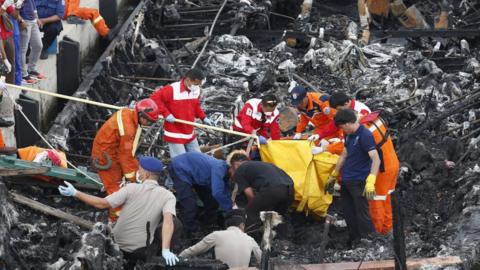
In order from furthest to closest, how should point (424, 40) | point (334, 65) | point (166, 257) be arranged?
point (424, 40) < point (334, 65) < point (166, 257)

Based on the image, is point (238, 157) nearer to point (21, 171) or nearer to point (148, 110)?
point (148, 110)

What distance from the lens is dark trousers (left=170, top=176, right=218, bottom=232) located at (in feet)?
45.0

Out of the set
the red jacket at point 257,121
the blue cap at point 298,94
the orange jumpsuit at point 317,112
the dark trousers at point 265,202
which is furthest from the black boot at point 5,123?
the orange jumpsuit at point 317,112

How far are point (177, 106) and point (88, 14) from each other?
5275 millimetres

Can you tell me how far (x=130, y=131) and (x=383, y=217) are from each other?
9.56ft

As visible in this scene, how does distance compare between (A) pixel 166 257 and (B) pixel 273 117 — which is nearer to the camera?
(A) pixel 166 257

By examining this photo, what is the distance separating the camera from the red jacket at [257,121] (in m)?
15.2

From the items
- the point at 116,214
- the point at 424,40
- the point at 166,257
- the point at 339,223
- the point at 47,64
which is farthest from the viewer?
the point at 424,40

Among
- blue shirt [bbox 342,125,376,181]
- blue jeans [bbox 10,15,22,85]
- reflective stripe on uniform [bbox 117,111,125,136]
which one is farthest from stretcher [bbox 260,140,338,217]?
blue jeans [bbox 10,15,22,85]

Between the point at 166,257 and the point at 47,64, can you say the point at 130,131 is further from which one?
the point at 47,64

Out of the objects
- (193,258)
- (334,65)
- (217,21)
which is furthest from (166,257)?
(217,21)

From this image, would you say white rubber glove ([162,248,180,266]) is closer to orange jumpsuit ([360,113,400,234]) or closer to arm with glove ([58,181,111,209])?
arm with glove ([58,181,111,209])

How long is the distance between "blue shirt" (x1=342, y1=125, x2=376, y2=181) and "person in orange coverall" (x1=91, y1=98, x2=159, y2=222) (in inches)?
83.1

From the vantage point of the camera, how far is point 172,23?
2227 centimetres
